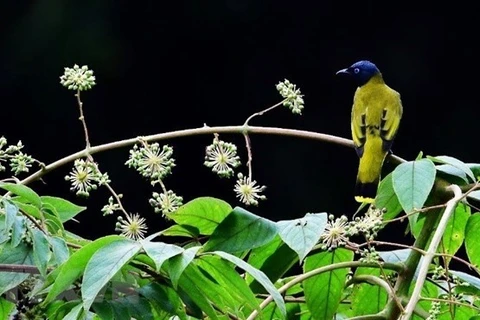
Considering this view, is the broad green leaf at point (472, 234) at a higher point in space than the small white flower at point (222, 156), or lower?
lower

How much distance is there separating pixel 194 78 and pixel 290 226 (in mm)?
4442

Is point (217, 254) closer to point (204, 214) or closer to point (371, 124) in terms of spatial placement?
point (204, 214)

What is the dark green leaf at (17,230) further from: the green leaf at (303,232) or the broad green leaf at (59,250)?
the green leaf at (303,232)

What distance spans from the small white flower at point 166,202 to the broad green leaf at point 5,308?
0.44ft

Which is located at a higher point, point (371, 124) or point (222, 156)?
point (371, 124)

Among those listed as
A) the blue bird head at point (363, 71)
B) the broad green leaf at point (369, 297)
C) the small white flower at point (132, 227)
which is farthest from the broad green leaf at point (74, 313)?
the blue bird head at point (363, 71)

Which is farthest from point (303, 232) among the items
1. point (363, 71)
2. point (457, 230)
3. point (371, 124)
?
point (363, 71)

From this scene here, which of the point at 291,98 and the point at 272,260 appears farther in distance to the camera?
the point at 291,98

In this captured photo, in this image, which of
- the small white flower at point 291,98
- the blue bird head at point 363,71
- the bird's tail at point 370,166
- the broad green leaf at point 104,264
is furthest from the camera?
the blue bird head at point 363,71

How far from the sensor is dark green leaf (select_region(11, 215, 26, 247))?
77 cm

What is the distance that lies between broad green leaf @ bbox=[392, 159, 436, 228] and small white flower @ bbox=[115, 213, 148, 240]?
0.69 feet

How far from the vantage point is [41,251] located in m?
0.78

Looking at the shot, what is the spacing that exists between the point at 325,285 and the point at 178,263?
22 centimetres

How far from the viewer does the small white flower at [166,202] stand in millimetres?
858
